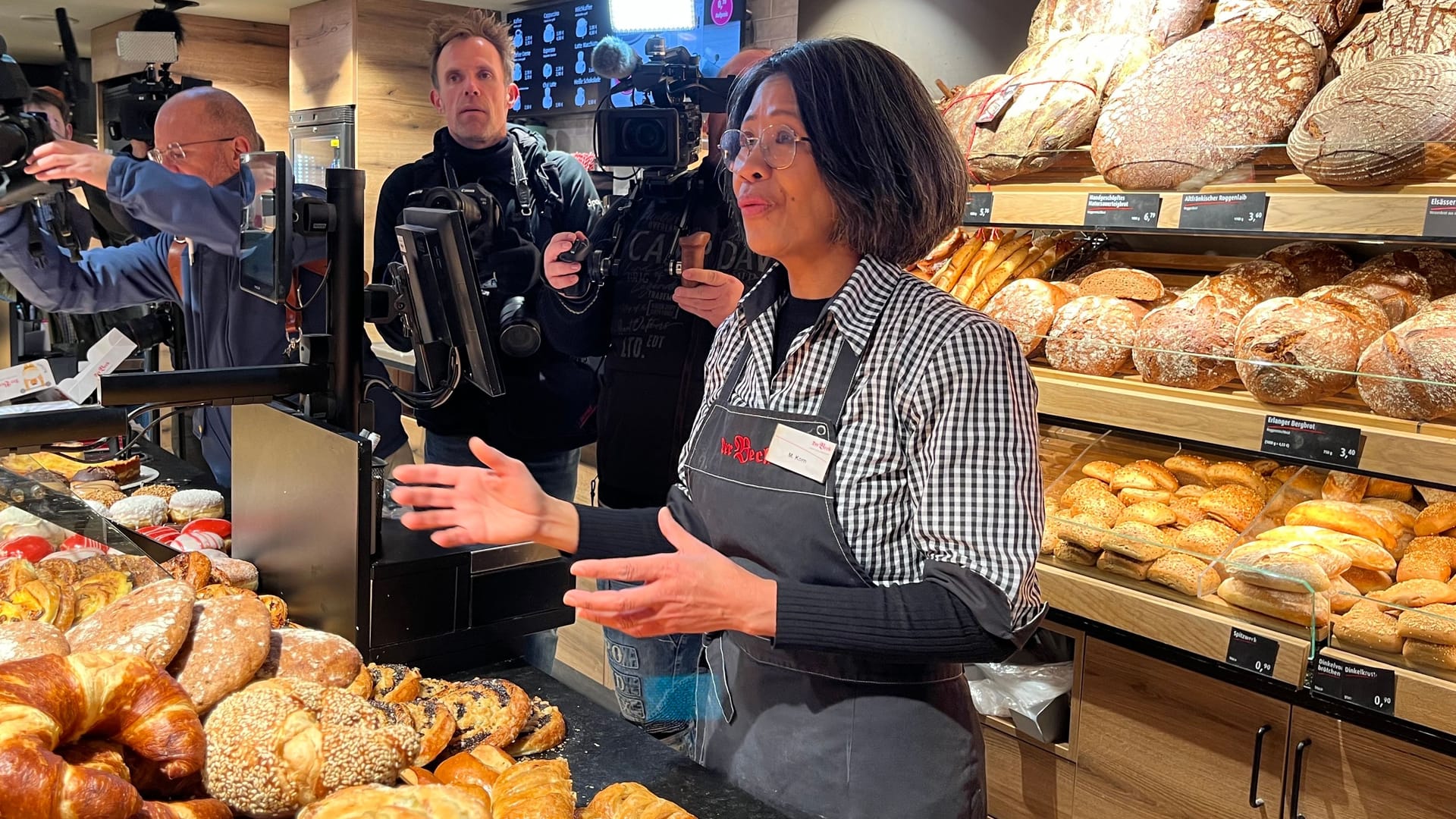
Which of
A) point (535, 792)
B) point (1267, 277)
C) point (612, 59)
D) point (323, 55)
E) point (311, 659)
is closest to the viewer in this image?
point (535, 792)

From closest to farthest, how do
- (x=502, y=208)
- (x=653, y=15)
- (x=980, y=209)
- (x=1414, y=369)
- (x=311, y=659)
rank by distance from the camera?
(x=311, y=659) < (x=1414, y=369) < (x=980, y=209) < (x=502, y=208) < (x=653, y=15)

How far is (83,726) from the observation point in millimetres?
858

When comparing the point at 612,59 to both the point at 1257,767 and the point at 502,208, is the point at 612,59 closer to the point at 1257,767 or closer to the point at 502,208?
→ the point at 502,208

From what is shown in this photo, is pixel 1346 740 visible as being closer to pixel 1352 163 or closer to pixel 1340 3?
pixel 1352 163

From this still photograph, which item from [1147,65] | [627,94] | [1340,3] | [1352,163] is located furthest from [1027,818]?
[627,94]

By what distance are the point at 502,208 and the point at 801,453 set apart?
184 cm

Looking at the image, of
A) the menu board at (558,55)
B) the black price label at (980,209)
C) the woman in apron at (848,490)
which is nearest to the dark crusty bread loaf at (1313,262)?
the black price label at (980,209)

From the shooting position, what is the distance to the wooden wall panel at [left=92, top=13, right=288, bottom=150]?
23.9 ft

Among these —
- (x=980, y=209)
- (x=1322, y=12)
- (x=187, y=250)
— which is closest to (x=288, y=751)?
(x=980, y=209)

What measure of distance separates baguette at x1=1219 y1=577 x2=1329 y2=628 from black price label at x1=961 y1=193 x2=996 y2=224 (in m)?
0.93

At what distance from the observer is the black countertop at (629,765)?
1.11m

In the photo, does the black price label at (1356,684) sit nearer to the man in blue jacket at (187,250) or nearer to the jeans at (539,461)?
the jeans at (539,461)

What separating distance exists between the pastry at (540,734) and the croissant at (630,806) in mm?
193

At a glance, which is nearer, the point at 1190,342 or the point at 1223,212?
the point at 1223,212
